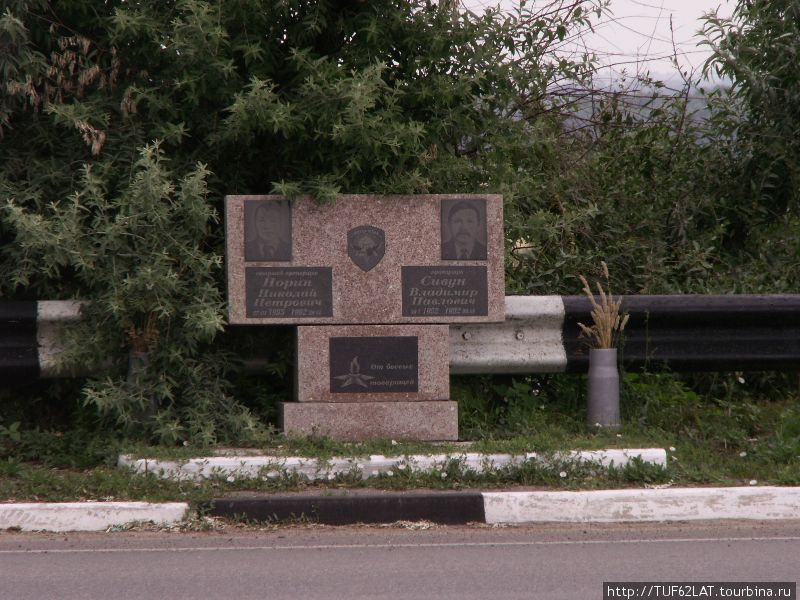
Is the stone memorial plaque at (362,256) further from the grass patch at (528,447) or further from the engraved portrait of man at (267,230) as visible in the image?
the grass patch at (528,447)

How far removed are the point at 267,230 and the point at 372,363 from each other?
1167mm

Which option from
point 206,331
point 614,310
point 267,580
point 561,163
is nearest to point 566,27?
point 561,163

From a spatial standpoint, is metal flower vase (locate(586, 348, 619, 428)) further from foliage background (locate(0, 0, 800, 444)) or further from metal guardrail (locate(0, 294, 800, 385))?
foliage background (locate(0, 0, 800, 444))

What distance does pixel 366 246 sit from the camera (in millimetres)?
7691

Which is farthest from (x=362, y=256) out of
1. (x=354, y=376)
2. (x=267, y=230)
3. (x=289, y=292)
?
(x=354, y=376)

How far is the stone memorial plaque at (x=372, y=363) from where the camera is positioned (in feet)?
25.0

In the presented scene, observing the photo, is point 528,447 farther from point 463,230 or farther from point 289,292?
point 289,292

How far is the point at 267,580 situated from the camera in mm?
5082

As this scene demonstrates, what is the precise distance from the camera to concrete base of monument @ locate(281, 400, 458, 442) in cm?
755

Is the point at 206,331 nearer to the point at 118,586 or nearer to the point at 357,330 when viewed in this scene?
the point at 357,330

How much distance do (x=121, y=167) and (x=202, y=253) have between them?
95 centimetres

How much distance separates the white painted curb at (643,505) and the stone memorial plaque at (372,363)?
143 cm

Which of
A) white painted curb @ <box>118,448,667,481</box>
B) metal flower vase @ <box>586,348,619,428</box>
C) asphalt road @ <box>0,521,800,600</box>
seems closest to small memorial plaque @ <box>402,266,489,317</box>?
metal flower vase @ <box>586,348,619,428</box>

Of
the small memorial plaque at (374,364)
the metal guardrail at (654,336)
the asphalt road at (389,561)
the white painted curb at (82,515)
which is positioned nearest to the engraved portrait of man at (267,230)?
the small memorial plaque at (374,364)
